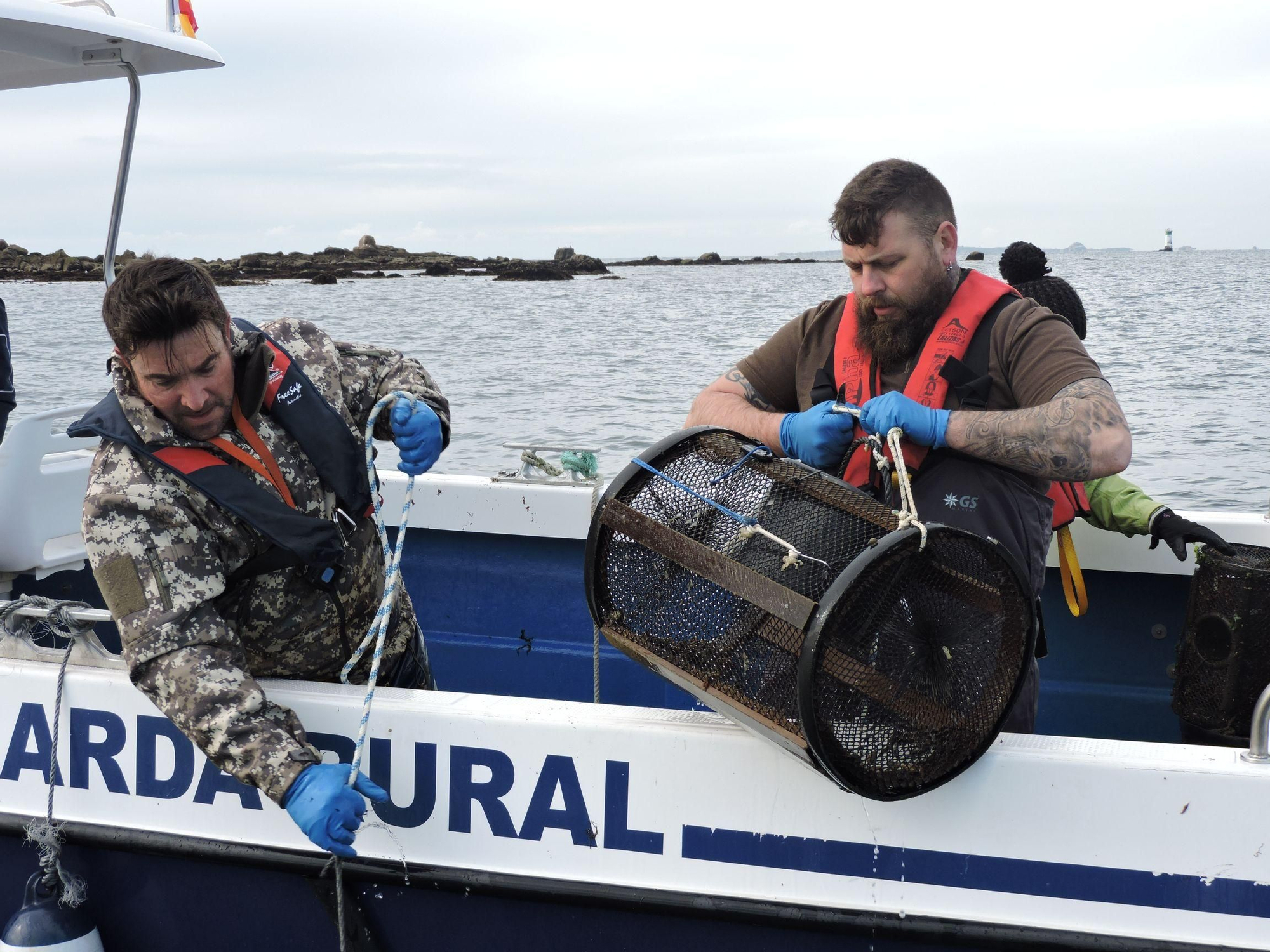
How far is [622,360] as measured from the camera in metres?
18.0

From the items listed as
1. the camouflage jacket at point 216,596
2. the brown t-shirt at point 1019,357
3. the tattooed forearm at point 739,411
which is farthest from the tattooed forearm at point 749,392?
the camouflage jacket at point 216,596

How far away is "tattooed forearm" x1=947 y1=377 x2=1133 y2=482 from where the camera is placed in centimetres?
227

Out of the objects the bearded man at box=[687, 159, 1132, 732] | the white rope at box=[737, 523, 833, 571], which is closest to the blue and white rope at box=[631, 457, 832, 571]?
the white rope at box=[737, 523, 833, 571]

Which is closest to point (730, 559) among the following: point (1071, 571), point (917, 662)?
point (917, 662)

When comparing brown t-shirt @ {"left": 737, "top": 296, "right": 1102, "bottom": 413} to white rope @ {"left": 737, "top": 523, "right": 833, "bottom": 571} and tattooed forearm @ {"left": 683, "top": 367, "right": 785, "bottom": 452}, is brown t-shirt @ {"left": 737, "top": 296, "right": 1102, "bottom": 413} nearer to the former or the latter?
tattooed forearm @ {"left": 683, "top": 367, "right": 785, "bottom": 452}

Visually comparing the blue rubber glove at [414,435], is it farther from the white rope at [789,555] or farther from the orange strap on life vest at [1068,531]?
the orange strap on life vest at [1068,531]

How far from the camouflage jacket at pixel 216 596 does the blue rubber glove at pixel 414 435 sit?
0.15 meters

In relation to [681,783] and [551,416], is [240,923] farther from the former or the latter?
[551,416]

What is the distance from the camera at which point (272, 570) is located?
2.49 m

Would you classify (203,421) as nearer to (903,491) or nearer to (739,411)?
(739,411)

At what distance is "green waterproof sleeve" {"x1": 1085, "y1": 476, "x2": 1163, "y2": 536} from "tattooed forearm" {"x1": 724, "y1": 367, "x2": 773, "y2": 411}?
1037 millimetres

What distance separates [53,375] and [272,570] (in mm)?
11514

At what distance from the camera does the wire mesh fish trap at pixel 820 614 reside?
189 centimetres

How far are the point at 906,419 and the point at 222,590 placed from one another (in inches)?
59.6
